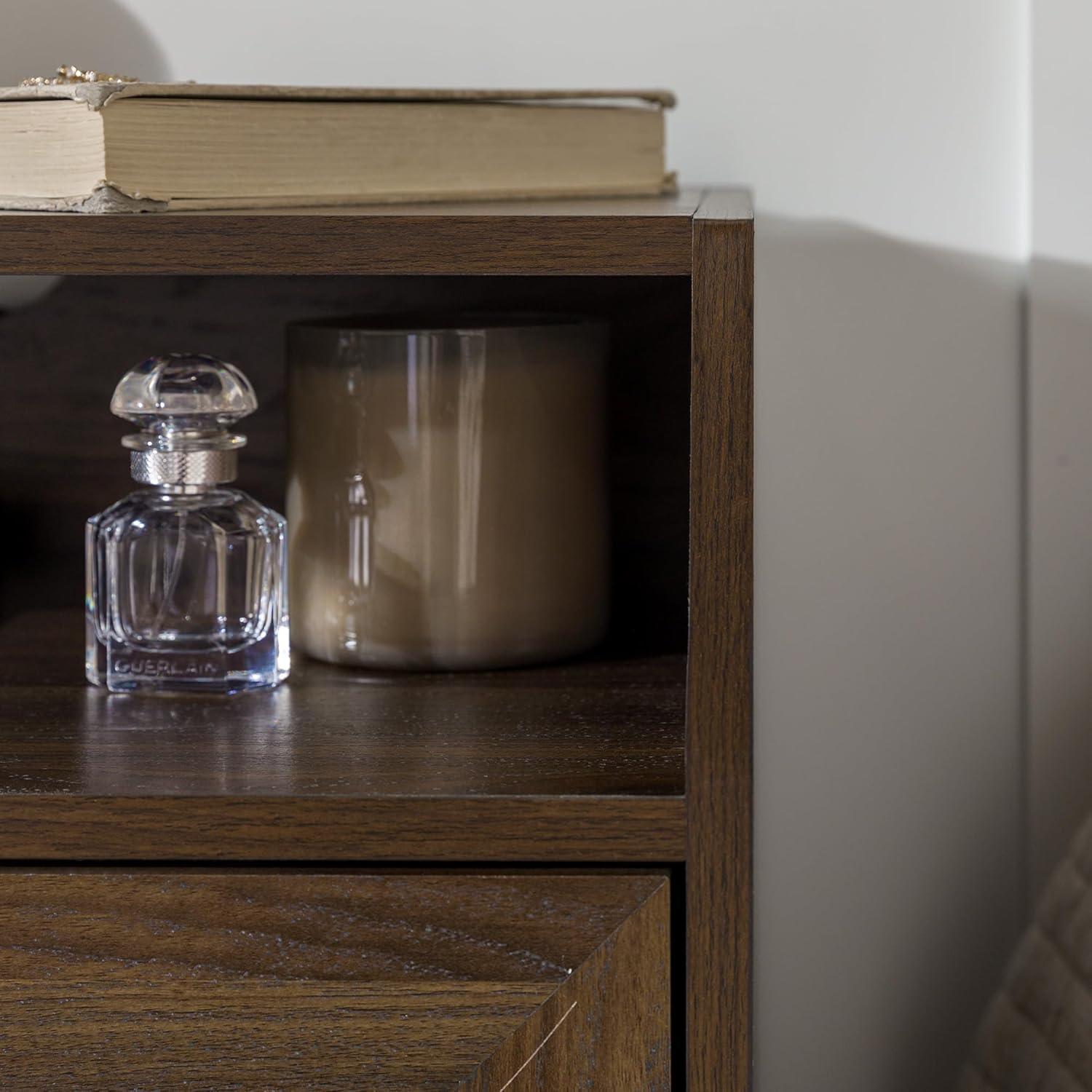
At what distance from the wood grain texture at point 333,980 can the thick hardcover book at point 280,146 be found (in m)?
0.24

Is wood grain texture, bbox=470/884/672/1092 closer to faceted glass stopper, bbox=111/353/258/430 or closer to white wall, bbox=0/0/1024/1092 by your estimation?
faceted glass stopper, bbox=111/353/258/430

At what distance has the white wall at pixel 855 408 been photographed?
761 millimetres

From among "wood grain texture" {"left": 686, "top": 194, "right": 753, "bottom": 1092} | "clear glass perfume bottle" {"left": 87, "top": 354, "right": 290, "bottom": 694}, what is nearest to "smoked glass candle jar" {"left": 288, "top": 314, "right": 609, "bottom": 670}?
"clear glass perfume bottle" {"left": 87, "top": 354, "right": 290, "bottom": 694}

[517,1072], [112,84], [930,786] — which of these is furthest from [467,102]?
[930,786]

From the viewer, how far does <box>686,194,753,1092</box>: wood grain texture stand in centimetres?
42

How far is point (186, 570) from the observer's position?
589 millimetres

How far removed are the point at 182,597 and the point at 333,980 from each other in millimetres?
209

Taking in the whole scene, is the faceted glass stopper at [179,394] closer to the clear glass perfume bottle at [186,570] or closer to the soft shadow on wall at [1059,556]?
the clear glass perfume bottle at [186,570]

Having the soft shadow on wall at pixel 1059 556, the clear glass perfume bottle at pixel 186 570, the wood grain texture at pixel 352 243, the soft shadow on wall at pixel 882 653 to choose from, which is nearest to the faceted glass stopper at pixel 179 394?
the clear glass perfume bottle at pixel 186 570

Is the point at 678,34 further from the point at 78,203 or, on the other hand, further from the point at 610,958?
the point at 610,958

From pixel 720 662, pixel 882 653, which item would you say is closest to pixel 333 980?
pixel 720 662

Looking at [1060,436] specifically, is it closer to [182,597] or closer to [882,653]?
[882,653]

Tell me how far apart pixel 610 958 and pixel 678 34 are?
533 mm

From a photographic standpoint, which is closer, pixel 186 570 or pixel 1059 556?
pixel 186 570
